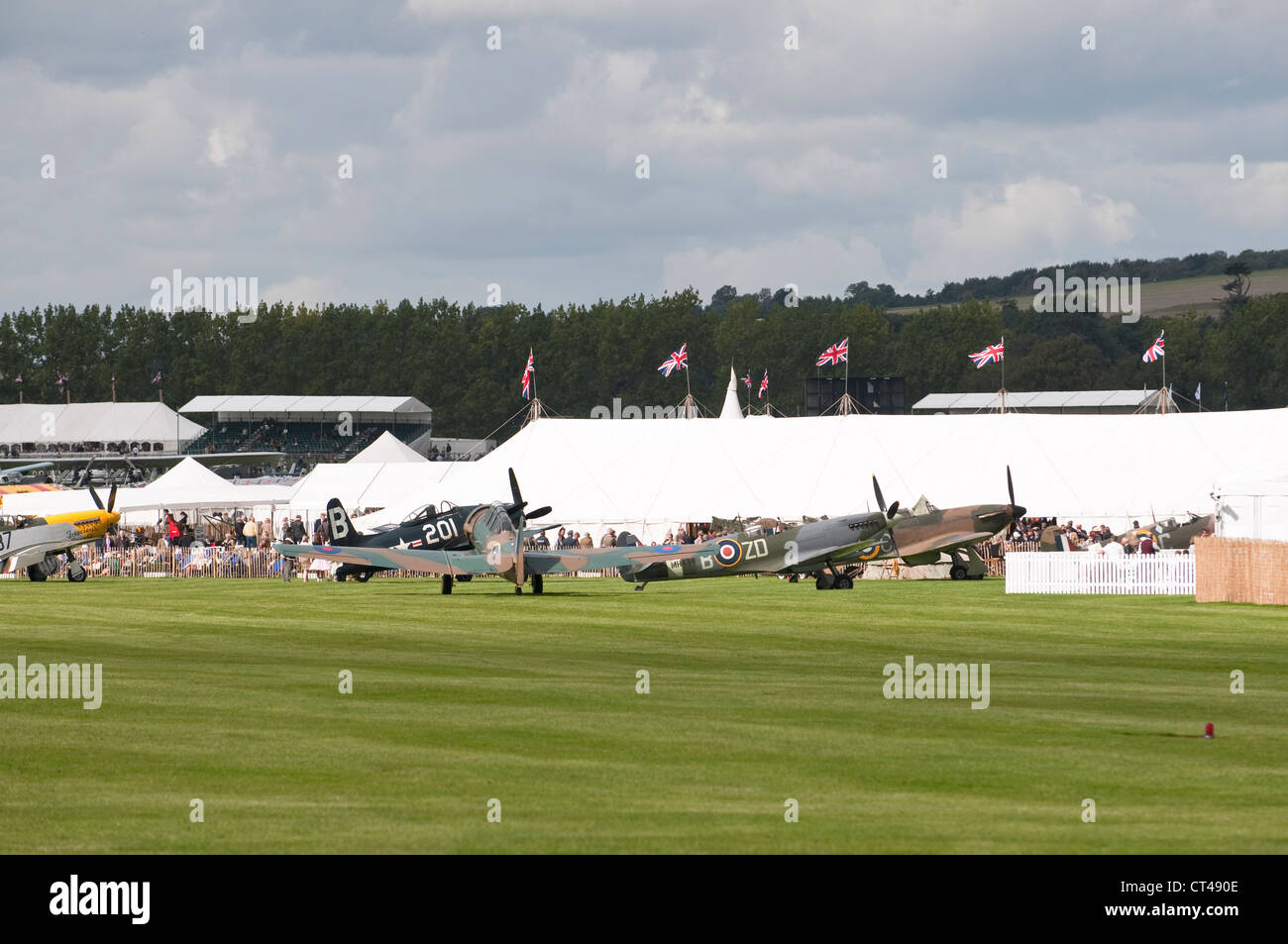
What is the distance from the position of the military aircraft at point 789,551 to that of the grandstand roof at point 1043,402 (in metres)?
114

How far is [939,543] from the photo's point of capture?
4394 centimetres

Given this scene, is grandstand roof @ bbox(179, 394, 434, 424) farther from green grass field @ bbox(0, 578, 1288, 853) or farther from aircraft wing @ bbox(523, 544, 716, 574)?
green grass field @ bbox(0, 578, 1288, 853)

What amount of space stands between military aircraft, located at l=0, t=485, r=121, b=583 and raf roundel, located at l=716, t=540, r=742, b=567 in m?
19.3

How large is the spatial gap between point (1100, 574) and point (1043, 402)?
124m

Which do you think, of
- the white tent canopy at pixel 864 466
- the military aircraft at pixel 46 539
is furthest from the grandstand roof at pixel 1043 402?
the military aircraft at pixel 46 539

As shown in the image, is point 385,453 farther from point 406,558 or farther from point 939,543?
Answer: point 939,543

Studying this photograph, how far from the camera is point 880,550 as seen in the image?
42438 millimetres

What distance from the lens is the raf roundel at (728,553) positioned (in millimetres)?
41688

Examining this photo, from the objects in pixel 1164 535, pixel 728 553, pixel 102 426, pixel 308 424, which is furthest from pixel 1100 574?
pixel 308 424

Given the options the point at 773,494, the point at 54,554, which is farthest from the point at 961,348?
the point at 54,554
